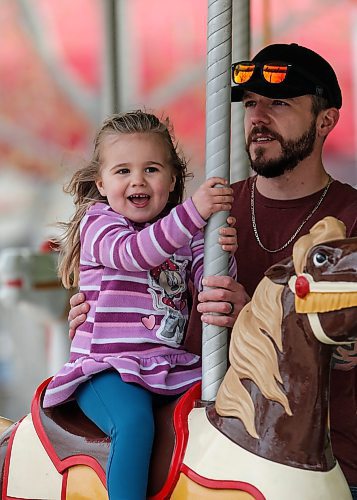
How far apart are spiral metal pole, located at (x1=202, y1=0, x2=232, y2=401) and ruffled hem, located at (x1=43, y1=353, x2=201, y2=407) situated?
7 cm

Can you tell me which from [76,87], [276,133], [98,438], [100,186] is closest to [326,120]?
[276,133]

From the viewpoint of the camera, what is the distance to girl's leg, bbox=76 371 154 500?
1451mm

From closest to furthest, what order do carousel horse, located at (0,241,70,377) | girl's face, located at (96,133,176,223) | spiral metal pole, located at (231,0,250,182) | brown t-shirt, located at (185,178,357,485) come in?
girl's face, located at (96,133,176,223) < brown t-shirt, located at (185,178,357,485) < spiral metal pole, located at (231,0,250,182) < carousel horse, located at (0,241,70,377)

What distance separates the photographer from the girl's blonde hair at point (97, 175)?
1724 millimetres

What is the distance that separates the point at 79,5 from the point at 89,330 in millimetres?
2963

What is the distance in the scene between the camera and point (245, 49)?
2.38m

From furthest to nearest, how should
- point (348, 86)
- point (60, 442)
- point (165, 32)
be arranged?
point (165, 32) < point (348, 86) < point (60, 442)

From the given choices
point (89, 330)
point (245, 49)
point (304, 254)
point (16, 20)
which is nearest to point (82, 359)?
point (89, 330)

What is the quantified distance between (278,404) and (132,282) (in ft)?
1.23

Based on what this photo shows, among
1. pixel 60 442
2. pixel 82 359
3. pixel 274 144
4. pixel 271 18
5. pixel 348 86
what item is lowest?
pixel 60 442

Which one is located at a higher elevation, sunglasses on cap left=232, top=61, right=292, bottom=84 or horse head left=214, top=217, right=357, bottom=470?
→ sunglasses on cap left=232, top=61, right=292, bottom=84

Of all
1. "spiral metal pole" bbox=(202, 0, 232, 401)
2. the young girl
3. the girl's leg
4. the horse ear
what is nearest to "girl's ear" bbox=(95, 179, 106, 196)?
the young girl

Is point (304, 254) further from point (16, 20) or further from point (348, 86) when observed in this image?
point (16, 20)

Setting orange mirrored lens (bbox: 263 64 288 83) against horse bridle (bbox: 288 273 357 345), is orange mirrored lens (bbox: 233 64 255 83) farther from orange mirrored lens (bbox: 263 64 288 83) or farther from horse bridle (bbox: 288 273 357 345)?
horse bridle (bbox: 288 273 357 345)
